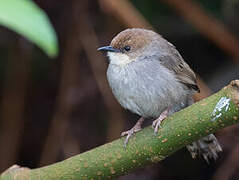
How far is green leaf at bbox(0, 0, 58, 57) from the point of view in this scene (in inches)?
53.4

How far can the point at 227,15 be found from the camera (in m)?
4.99

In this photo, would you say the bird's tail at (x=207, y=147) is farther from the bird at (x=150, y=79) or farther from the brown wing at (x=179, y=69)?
the brown wing at (x=179, y=69)

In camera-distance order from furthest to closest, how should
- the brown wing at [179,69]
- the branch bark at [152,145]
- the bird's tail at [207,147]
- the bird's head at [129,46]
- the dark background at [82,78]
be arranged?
the dark background at [82,78]
the bird's head at [129,46]
the brown wing at [179,69]
the bird's tail at [207,147]
the branch bark at [152,145]

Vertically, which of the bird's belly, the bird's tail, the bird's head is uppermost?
the bird's head

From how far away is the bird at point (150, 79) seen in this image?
129 inches

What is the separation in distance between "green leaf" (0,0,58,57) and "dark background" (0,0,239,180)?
3.33 metres

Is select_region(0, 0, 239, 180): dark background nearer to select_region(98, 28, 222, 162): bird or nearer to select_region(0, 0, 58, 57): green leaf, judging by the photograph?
select_region(98, 28, 222, 162): bird

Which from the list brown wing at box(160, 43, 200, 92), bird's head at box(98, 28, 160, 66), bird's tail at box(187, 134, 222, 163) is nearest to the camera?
bird's tail at box(187, 134, 222, 163)

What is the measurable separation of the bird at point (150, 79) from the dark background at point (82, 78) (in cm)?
119

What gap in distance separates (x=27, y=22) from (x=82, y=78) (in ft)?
12.8

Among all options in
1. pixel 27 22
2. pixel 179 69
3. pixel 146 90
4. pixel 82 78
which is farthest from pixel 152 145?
pixel 82 78

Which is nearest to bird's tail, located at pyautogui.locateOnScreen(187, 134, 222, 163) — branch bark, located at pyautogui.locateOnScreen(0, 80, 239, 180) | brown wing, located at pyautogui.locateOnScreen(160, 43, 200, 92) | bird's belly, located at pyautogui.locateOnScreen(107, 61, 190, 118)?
bird's belly, located at pyautogui.locateOnScreen(107, 61, 190, 118)

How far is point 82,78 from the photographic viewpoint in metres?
5.27

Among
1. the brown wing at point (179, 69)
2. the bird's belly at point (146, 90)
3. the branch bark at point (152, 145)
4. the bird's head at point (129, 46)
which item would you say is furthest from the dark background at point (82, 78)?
the branch bark at point (152, 145)
